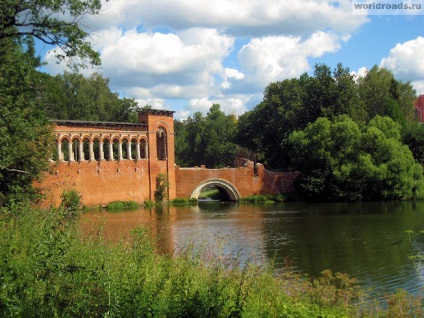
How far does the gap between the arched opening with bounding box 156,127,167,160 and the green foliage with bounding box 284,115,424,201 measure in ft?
33.7

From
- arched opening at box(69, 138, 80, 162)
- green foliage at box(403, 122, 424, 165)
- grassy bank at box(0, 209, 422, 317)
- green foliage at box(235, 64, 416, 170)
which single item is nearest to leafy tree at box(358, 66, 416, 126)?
green foliage at box(235, 64, 416, 170)

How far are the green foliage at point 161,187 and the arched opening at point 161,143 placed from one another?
1.71 metres

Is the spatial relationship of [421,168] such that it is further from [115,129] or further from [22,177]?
[22,177]

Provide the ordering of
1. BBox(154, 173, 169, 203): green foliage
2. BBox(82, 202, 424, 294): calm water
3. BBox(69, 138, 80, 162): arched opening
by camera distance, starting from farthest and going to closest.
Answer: BBox(154, 173, 169, 203): green foliage
BBox(69, 138, 80, 162): arched opening
BBox(82, 202, 424, 294): calm water

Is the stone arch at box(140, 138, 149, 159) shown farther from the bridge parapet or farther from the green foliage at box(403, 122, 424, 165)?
the green foliage at box(403, 122, 424, 165)

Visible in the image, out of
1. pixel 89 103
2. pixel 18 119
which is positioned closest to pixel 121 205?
pixel 89 103

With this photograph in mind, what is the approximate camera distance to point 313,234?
2162 cm

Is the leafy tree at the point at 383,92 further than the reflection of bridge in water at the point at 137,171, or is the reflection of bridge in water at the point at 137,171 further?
the leafy tree at the point at 383,92

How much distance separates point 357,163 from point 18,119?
2866 cm

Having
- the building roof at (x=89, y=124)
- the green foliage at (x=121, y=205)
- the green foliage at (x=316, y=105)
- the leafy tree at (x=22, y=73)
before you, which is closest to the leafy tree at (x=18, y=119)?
the leafy tree at (x=22, y=73)

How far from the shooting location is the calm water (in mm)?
14023

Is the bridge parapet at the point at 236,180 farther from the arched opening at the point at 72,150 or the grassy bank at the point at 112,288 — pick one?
the grassy bank at the point at 112,288

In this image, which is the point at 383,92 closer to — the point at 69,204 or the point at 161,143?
the point at 161,143

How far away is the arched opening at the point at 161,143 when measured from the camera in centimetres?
3929
